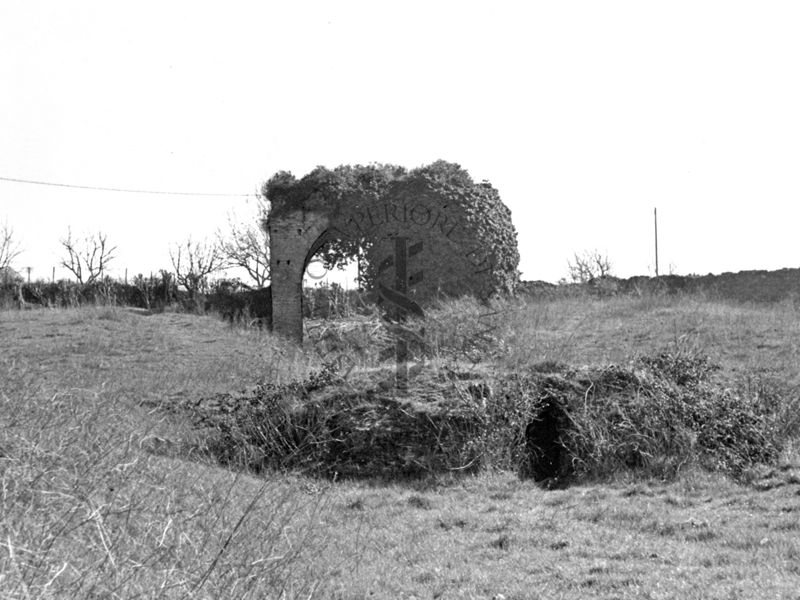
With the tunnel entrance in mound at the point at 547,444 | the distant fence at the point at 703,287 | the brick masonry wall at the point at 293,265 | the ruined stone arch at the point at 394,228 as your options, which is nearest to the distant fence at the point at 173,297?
the brick masonry wall at the point at 293,265

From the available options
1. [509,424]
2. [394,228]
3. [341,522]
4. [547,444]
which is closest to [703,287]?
[394,228]

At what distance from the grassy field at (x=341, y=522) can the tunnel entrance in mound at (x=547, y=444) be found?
86 centimetres

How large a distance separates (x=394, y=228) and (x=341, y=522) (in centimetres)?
1482

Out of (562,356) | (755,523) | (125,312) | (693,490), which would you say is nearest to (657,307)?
(562,356)

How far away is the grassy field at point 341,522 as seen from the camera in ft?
15.5

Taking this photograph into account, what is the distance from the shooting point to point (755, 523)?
7883 mm

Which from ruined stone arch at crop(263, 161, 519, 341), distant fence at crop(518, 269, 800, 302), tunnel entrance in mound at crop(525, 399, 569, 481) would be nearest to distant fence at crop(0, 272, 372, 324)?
ruined stone arch at crop(263, 161, 519, 341)

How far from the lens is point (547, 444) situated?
12.0 m

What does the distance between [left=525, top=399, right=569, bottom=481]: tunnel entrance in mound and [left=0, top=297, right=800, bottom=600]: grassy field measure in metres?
0.86

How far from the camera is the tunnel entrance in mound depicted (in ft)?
37.5

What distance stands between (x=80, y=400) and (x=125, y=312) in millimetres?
14465

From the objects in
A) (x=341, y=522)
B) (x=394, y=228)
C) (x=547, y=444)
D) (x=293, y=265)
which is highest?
(x=394, y=228)

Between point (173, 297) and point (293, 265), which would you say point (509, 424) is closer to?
point (293, 265)

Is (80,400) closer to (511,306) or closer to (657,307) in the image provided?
(511,306)
